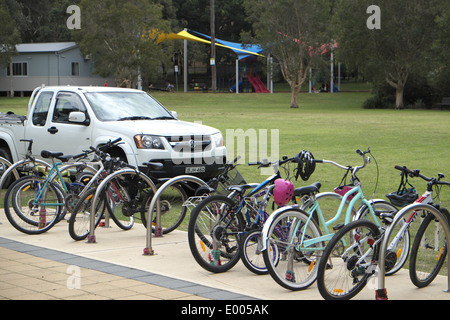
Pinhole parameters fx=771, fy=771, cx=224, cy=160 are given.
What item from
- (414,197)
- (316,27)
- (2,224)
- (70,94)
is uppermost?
(316,27)

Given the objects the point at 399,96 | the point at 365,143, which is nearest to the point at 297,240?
the point at 365,143

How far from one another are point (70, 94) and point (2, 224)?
3696 millimetres

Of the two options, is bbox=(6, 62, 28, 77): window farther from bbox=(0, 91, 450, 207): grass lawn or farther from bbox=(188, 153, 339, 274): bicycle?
bbox=(188, 153, 339, 274): bicycle

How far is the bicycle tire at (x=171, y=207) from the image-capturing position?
Answer: 9336mm

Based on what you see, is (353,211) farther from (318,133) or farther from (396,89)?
(396,89)

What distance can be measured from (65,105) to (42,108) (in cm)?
56

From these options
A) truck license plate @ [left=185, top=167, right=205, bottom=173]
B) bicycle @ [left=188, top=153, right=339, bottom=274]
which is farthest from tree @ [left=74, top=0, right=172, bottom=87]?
bicycle @ [left=188, top=153, right=339, bottom=274]

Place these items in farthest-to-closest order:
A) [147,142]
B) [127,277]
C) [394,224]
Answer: [147,142]
[127,277]
[394,224]

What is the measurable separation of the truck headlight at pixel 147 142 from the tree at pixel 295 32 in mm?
39819

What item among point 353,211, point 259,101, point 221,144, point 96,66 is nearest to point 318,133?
point 221,144

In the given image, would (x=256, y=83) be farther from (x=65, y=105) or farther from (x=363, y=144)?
(x=65, y=105)

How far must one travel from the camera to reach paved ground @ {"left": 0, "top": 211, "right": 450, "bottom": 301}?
254 inches

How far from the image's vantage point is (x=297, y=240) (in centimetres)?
684

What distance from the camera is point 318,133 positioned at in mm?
27734
